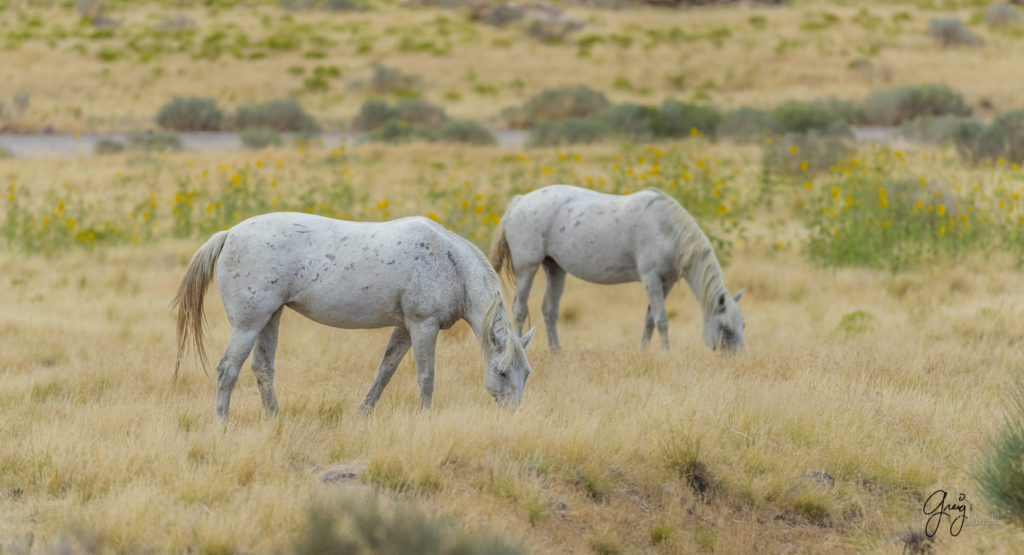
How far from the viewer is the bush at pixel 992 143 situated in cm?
1862

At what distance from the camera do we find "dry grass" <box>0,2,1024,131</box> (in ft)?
109

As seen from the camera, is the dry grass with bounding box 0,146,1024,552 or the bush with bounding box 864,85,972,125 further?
the bush with bounding box 864,85,972,125

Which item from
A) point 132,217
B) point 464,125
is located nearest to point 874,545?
point 132,217

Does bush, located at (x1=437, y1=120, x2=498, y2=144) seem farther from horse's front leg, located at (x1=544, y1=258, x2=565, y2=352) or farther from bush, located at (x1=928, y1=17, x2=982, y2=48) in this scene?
bush, located at (x1=928, y1=17, x2=982, y2=48)

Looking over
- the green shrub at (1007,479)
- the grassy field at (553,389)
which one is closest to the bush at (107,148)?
the grassy field at (553,389)

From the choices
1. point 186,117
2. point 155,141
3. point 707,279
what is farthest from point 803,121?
point 186,117

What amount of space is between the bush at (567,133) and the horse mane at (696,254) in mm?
13867

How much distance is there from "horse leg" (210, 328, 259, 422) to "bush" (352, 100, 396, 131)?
878 inches

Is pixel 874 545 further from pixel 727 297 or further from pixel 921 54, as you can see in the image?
pixel 921 54

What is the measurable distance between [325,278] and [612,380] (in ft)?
8.12

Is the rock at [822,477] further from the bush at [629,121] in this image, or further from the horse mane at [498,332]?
the bush at [629,121]

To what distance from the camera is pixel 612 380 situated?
770 cm

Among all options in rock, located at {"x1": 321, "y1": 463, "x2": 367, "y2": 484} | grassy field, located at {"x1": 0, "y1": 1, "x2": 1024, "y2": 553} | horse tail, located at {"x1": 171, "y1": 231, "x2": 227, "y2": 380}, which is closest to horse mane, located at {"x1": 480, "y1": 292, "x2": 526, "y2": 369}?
grassy field, located at {"x1": 0, "y1": 1, "x2": 1024, "y2": 553}

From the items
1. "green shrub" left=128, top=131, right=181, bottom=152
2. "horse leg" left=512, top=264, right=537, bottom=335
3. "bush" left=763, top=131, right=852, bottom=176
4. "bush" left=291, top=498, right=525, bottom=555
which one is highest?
"bush" left=291, top=498, right=525, bottom=555
